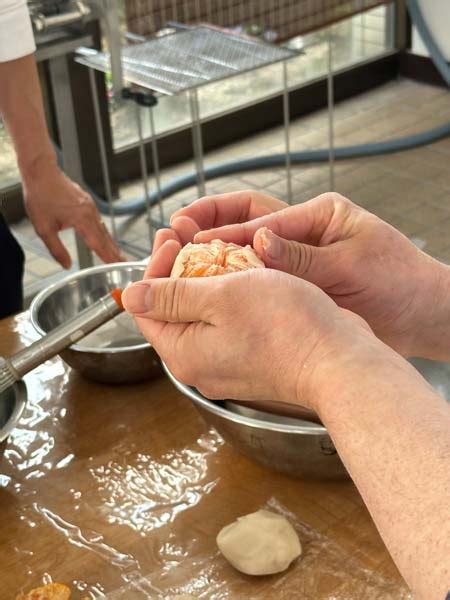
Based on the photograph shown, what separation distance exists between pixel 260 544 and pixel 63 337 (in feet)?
1.32

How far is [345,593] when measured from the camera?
1.02 m

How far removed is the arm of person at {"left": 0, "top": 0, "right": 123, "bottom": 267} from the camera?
1767 mm

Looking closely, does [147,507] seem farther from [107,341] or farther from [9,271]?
[9,271]

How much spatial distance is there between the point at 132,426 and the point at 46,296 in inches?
12.3

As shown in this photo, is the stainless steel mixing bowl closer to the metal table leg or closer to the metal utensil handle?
the metal utensil handle

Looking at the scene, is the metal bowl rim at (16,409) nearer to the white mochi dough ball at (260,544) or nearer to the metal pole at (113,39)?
the white mochi dough ball at (260,544)

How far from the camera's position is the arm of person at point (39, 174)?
1767mm

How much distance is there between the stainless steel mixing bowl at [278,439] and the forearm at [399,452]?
18cm

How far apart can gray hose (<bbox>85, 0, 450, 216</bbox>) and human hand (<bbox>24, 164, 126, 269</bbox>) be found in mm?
1917

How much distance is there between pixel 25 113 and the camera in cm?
178

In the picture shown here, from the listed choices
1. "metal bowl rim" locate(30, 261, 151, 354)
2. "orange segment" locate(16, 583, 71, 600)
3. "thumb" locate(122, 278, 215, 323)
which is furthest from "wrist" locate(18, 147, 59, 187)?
"orange segment" locate(16, 583, 71, 600)

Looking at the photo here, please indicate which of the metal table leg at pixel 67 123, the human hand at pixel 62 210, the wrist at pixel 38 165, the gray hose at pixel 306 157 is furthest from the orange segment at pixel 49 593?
the gray hose at pixel 306 157

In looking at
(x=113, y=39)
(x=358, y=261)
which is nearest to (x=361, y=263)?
(x=358, y=261)

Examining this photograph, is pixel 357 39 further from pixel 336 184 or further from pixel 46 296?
pixel 46 296
